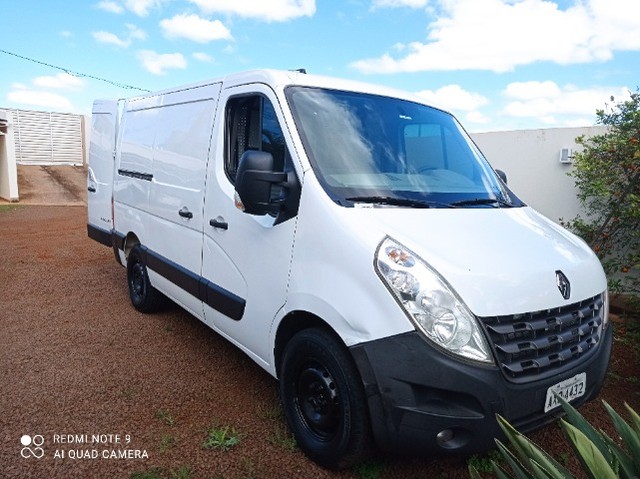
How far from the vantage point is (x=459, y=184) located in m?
3.05

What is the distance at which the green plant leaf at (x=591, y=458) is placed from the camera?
1335 mm

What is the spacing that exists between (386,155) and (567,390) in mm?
1593

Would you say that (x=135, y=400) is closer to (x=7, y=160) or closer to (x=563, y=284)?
(x=563, y=284)

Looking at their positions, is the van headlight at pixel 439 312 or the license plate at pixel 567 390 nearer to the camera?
the van headlight at pixel 439 312

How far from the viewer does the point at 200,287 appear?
140 inches

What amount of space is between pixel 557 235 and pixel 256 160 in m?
1.83

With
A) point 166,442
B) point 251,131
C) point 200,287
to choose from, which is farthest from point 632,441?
point 200,287

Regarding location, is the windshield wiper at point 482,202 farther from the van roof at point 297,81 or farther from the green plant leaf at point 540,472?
the green plant leaf at point 540,472

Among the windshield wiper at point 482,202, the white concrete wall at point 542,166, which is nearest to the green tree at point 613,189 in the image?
the white concrete wall at point 542,166

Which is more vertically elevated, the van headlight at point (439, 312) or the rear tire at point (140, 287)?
the van headlight at point (439, 312)

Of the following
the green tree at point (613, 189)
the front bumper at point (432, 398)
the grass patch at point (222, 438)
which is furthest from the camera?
the green tree at point (613, 189)

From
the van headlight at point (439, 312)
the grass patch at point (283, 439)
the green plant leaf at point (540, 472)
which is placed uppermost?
the van headlight at point (439, 312)

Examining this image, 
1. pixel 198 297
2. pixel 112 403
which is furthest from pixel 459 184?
pixel 112 403

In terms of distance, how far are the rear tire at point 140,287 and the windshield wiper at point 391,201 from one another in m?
3.02
